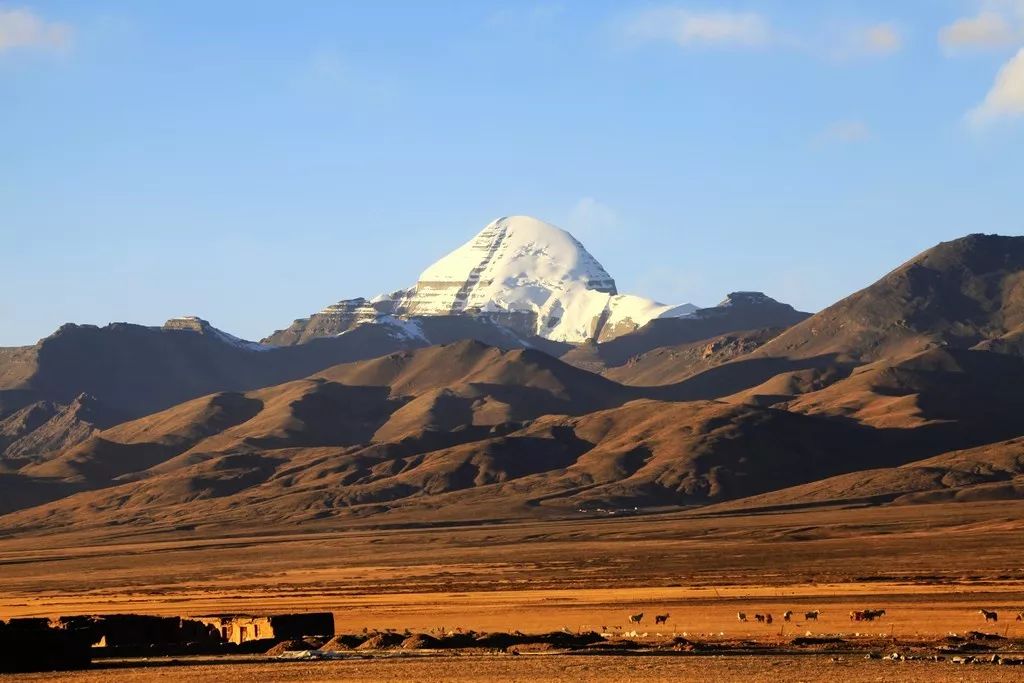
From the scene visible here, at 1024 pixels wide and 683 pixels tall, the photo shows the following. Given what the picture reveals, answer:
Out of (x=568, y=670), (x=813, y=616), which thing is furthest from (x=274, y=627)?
(x=813, y=616)

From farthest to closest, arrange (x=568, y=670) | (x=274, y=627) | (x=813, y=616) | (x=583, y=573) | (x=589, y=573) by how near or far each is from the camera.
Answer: (x=583, y=573), (x=589, y=573), (x=813, y=616), (x=274, y=627), (x=568, y=670)

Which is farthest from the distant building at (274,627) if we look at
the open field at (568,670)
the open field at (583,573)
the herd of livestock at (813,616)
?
the herd of livestock at (813,616)

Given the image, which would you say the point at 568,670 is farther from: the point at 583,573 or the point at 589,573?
the point at 583,573

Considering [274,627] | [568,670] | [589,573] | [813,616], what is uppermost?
[274,627]

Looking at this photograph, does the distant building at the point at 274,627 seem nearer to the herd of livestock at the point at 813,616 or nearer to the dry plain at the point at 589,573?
the dry plain at the point at 589,573

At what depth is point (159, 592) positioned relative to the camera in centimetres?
10900

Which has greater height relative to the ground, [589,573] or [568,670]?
[568,670]

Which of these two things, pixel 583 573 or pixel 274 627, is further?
pixel 583 573

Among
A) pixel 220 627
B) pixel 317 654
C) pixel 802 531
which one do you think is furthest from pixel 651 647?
pixel 802 531

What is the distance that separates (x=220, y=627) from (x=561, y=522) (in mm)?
128711

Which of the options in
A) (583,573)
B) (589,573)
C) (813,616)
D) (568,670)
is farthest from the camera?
(583,573)

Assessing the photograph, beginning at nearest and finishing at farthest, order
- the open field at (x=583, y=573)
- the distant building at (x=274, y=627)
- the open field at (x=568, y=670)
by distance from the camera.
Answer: the open field at (x=568, y=670), the distant building at (x=274, y=627), the open field at (x=583, y=573)

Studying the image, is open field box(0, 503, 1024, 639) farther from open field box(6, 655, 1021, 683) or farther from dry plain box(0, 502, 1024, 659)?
open field box(6, 655, 1021, 683)

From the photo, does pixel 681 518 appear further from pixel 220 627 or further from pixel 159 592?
pixel 220 627
